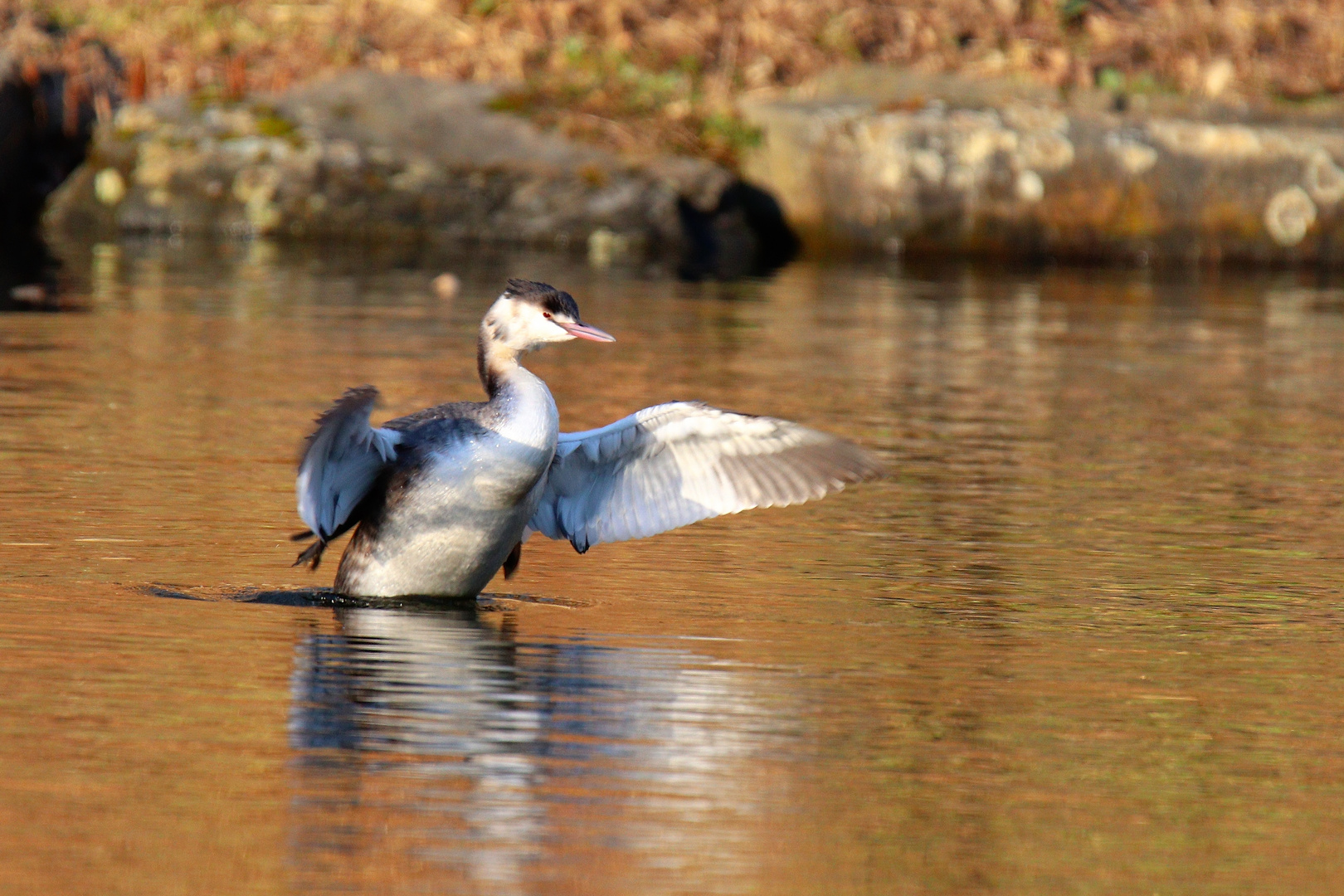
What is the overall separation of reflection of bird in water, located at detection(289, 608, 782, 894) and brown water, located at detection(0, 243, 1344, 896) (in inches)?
0.5

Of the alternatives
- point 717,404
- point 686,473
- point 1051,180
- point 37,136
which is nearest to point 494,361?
point 686,473

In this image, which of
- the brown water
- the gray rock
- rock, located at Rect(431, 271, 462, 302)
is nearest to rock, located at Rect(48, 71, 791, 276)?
the gray rock

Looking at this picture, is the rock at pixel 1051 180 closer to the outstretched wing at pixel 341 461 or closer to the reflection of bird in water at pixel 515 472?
the reflection of bird in water at pixel 515 472

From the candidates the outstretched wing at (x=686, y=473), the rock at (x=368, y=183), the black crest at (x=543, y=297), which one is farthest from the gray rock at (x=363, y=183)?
the black crest at (x=543, y=297)

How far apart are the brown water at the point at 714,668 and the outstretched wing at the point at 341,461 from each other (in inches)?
10.5

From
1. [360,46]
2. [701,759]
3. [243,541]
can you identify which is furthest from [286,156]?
[701,759]

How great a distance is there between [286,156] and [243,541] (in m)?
13.0

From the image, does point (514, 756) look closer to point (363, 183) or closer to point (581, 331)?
point (581, 331)

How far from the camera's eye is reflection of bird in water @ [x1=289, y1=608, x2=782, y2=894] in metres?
3.65

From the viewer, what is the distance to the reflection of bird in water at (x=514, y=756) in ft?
12.0

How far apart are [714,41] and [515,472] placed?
1706 centimetres

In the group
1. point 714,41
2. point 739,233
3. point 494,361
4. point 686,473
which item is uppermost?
point 714,41

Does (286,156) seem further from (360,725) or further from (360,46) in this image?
(360,725)

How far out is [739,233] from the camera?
1998cm
